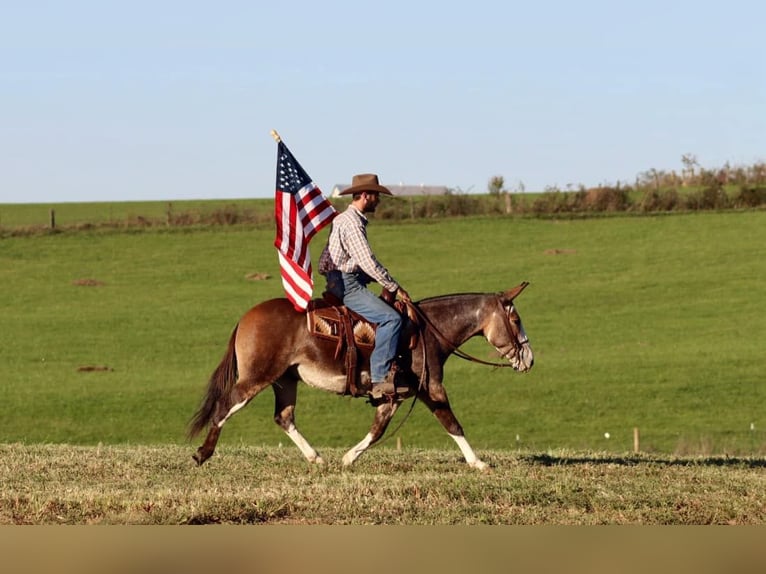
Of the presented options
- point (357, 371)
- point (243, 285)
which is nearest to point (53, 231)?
point (243, 285)

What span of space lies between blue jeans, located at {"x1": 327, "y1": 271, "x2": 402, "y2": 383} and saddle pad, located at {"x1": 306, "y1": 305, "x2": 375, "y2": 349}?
91 mm

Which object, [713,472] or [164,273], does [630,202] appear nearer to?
[164,273]

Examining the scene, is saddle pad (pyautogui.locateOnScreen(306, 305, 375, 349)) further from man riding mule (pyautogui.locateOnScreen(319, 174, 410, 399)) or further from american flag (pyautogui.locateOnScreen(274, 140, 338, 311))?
american flag (pyautogui.locateOnScreen(274, 140, 338, 311))

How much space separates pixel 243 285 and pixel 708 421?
79.6 feet

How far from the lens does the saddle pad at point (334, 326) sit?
48.4 feet

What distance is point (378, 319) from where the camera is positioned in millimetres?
14695

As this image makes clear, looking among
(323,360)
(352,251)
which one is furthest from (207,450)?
(352,251)

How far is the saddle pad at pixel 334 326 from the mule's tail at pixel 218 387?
0.90 metres

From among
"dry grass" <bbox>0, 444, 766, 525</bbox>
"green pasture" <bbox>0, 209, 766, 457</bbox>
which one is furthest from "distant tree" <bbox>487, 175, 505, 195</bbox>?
"dry grass" <bbox>0, 444, 766, 525</bbox>

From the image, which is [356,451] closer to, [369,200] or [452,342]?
[452,342]

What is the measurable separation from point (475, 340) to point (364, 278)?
30.8m

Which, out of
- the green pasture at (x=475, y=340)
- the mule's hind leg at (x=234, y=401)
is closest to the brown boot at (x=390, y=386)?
the mule's hind leg at (x=234, y=401)

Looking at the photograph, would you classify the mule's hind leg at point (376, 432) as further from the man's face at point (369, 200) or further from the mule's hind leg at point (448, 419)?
the man's face at point (369, 200)

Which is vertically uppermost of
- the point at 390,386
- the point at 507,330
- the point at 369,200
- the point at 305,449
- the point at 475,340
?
the point at 369,200
